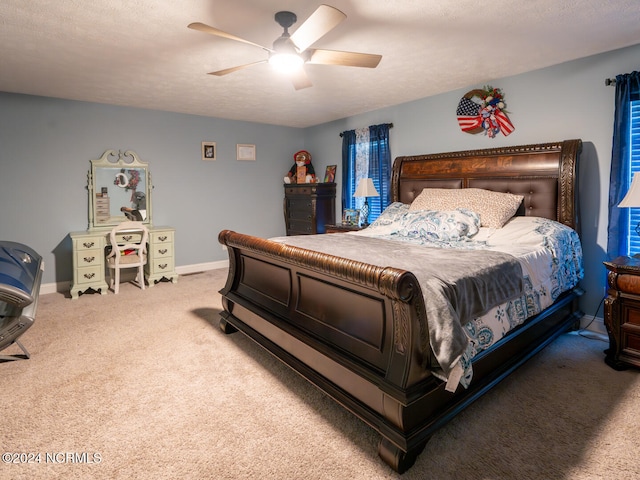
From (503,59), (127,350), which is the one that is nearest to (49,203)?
(127,350)

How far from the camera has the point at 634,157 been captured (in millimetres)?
2902

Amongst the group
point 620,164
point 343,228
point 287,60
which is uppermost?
point 287,60

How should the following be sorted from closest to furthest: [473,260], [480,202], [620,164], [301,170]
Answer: [473,260]
[620,164]
[480,202]
[301,170]

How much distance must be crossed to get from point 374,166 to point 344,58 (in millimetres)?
2686

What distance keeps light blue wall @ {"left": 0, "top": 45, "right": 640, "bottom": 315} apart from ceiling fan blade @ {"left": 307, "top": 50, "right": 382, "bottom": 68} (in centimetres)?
197

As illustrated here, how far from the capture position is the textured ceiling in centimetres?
226

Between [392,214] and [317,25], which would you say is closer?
[317,25]

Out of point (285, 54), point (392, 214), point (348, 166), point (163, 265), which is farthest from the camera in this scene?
point (348, 166)

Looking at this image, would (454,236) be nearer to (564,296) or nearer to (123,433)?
(564,296)

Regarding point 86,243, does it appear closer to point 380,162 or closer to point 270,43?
point 270,43

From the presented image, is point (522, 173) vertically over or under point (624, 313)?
over

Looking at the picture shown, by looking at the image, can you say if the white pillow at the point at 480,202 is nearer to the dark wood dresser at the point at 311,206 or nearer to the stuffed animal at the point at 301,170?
the dark wood dresser at the point at 311,206

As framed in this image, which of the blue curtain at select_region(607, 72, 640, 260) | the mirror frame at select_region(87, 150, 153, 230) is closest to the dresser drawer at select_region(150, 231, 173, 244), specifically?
the mirror frame at select_region(87, 150, 153, 230)

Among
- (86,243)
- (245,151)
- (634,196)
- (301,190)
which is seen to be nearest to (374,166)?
(301,190)
